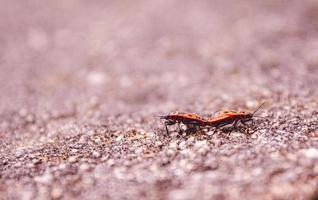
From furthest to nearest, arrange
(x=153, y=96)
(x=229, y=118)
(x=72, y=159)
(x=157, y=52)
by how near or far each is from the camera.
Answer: (x=157, y=52) < (x=153, y=96) < (x=229, y=118) < (x=72, y=159)

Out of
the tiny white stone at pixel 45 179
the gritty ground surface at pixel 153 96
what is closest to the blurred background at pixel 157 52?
the gritty ground surface at pixel 153 96

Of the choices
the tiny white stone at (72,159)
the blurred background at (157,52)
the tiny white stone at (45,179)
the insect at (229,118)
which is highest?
the blurred background at (157,52)

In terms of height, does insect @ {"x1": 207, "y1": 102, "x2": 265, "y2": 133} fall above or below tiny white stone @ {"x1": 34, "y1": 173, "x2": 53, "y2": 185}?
above

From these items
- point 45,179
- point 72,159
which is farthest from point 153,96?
point 45,179

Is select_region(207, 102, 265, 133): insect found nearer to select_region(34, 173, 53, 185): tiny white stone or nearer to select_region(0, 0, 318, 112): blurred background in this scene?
select_region(0, 0, 318, 112): blurred background

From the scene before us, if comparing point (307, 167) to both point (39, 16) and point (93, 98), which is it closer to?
point (93, 98)

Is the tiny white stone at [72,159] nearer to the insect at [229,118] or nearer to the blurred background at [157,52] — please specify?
the insect at [229,118]

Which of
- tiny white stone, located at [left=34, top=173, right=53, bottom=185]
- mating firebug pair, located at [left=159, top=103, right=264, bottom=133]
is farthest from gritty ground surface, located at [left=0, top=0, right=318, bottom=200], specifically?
mating firebug pair, located at [left=159, top=103, right=264, bottom=133]

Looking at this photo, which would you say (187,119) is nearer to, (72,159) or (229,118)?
(229,118)
